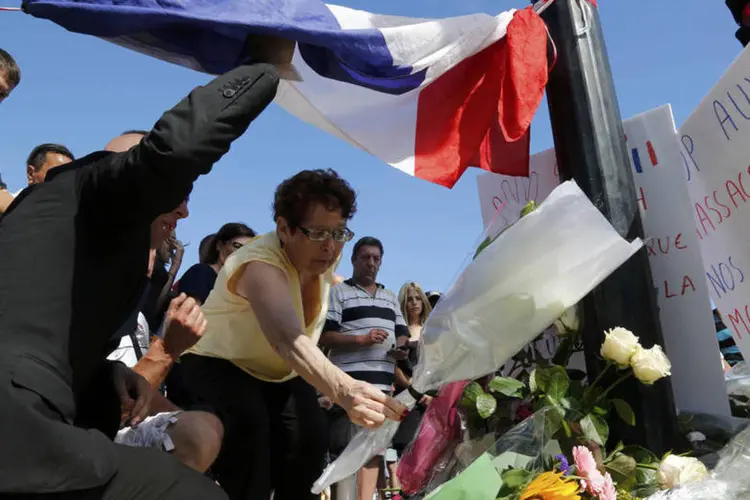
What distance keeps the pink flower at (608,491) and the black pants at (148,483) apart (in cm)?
83

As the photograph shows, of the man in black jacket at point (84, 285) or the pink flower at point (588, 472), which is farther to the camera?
the pink flower at point (588, 472)

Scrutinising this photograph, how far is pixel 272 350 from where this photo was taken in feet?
6.53

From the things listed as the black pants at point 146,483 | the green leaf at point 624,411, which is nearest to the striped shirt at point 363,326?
the green leaf at point 624,411

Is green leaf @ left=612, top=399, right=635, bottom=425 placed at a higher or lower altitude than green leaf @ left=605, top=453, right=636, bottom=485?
higher

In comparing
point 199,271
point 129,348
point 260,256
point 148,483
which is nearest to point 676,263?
point 260,256

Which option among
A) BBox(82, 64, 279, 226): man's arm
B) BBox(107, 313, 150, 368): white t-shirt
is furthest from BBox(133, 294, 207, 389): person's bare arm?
BBox(107, 313, 150, 368): white t-shirt

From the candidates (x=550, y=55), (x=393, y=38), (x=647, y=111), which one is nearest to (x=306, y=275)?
(x=393, y=38)

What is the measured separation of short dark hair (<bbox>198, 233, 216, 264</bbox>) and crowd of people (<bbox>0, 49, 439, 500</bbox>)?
826 millimetres

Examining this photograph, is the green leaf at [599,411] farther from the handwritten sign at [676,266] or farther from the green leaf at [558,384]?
the handwritten sign at [676,266]

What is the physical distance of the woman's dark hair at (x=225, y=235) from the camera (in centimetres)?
308

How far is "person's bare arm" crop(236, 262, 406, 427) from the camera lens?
4.82 ft

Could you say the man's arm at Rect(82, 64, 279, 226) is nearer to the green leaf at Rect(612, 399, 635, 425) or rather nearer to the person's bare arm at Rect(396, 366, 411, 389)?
the green leaf at Rect(612, 399, 635, 425)

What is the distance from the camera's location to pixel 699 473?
5.00ft

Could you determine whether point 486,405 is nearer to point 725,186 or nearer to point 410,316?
point 725,186
